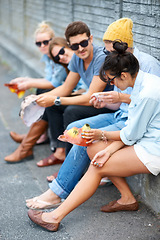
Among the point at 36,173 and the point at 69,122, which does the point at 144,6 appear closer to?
the point at 69,122

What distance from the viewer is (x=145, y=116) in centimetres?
269

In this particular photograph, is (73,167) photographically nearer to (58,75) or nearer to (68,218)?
(68,218)

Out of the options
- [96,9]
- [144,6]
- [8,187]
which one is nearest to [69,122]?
[8,187]

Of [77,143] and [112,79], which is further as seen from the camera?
[77,143]

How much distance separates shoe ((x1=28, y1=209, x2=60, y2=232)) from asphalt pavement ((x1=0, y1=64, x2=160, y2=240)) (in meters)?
0.05

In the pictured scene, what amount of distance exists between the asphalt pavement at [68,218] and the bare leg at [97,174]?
0.17 meters

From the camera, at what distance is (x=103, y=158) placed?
289cm

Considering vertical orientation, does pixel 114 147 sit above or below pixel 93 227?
above

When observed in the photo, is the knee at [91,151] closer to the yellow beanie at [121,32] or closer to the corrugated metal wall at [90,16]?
the yellow beanie at [121,32]

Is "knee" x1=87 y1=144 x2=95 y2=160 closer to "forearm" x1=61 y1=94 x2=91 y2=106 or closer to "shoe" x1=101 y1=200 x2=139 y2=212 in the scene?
"shoe" x1=101 y1=200 x2=139 y2=212

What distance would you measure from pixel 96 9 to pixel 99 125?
7.29 ft

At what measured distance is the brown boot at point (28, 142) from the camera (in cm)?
432

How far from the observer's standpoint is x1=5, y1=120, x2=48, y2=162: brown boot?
4316 mm

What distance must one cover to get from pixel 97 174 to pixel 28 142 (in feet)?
5.29
